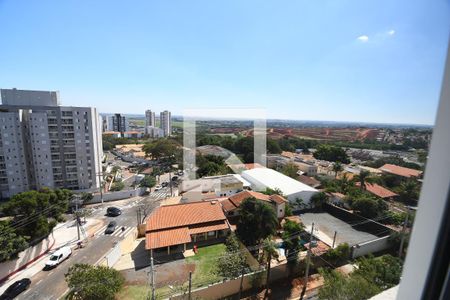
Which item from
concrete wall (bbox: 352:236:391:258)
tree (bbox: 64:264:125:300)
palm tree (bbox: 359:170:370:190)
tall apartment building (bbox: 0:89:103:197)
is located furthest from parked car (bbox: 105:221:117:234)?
palm tree (bbox: 359:170:370:190)

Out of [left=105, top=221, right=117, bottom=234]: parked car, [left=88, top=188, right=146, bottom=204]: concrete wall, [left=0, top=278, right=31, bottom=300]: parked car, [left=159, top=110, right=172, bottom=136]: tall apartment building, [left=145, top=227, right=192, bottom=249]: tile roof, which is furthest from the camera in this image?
[left=159, top=110, right=172, bottom=136]: tall apartment building

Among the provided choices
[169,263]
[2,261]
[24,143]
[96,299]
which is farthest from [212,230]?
[24,143]

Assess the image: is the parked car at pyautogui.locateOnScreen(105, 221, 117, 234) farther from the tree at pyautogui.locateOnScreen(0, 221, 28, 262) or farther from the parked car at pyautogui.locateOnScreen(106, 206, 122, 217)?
the tree at pyautogui.locateOnScreen(0, 221, 28, 262)

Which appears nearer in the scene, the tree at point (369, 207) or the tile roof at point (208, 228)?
the tile roof at point (208, 228)

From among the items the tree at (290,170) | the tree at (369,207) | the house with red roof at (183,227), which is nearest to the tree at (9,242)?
the house with red roof at (183,227)

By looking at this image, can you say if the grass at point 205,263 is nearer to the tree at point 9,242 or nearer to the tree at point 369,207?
the tree at point 9,242

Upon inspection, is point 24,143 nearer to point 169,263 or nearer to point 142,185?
point 142,185

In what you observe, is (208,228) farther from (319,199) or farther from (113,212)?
(113,212)
